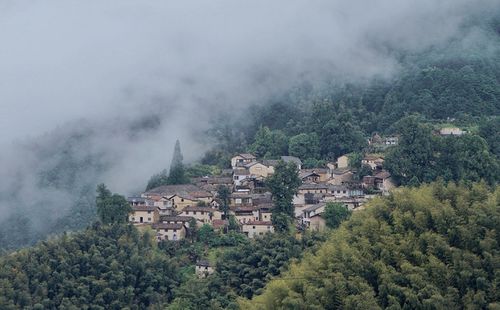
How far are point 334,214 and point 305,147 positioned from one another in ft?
22.1

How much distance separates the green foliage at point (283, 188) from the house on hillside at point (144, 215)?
131 inches

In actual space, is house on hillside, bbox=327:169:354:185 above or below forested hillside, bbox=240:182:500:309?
above

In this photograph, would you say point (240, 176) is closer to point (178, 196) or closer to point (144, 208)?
point (178, 196)

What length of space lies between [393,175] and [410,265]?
365 inches

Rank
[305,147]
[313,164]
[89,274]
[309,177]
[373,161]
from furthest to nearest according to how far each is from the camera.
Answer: [305,147] < [313,164] < [309,177] < [373,161] < [89,274]

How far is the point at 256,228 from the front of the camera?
2484 cm

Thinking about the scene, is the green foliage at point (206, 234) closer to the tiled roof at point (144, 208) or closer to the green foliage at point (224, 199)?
the green foliage at point (224, 199)

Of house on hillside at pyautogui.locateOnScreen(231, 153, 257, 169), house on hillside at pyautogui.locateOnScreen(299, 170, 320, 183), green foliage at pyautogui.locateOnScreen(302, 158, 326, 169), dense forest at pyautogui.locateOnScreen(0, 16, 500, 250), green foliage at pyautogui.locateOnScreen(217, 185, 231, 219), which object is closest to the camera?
green foliage at pyautogui.locateOnScreen(217, 185, 231, 219)

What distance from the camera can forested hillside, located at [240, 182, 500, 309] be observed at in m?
16.6

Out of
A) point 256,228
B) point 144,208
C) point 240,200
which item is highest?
point 240,200

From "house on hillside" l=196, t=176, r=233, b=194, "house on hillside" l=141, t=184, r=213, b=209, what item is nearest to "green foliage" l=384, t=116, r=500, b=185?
"house on hillside" l=196, t=176, r=233, b=194

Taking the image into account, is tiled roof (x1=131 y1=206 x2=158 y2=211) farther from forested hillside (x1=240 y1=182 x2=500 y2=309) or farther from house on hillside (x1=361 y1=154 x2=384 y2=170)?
house on hillside (x1=361 y1=154 x2=384 y2=170)

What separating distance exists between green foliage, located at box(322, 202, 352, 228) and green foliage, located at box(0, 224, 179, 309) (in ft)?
14.2

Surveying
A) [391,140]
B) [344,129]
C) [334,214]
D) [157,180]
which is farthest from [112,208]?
[391,140]
